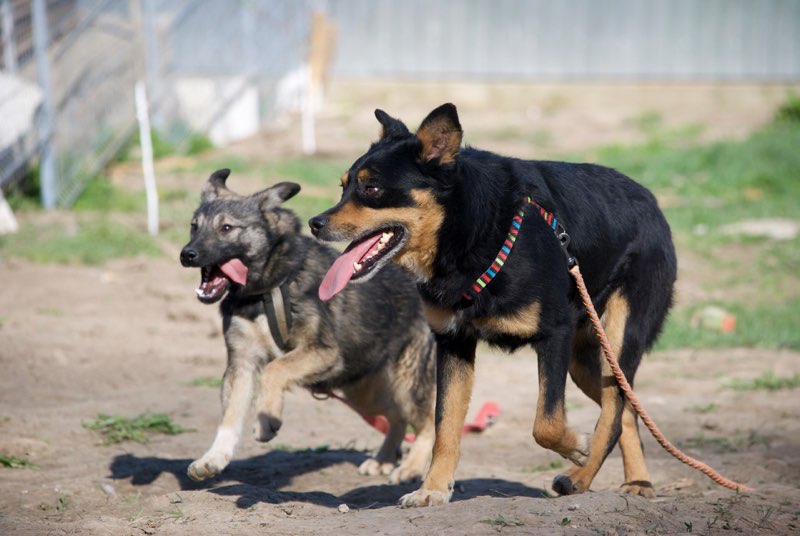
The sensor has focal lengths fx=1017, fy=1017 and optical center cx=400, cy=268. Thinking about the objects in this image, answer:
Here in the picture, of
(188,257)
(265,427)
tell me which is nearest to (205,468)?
(265,427)

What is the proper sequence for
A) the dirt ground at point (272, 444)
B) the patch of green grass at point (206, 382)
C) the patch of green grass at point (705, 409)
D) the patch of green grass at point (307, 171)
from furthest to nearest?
the patch of green grass at point (307, 171) → the patch of green grass at point (206, 382) → the patch of green grass at point (705, 409) → the dirt ground at point (272, 444)

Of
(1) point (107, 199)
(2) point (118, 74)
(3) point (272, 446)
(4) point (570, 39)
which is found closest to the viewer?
(3) point (272, 446)

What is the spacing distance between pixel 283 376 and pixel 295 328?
40 centimetres

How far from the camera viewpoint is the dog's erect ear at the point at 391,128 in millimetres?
5082

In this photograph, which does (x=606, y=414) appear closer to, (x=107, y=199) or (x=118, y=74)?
(x=107, y=199)

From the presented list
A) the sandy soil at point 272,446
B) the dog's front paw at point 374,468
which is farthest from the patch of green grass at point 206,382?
the dog's front paw at point 374,468

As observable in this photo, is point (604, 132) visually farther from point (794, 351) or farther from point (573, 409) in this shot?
point (573, 409)

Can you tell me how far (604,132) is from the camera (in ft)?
79.5

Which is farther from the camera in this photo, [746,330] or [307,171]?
[307,171]

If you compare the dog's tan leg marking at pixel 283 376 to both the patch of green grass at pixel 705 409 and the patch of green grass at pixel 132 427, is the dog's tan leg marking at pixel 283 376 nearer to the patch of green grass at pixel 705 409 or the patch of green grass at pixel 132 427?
the patch of green grass at pixel 132 427

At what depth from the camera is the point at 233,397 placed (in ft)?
19.4

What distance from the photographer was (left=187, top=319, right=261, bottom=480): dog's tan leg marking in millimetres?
5410

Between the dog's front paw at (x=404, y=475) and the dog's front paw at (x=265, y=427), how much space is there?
3.80ft

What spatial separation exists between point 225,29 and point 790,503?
16.8 meters
